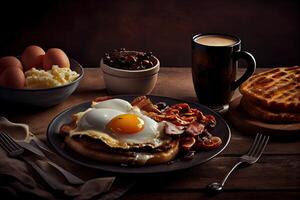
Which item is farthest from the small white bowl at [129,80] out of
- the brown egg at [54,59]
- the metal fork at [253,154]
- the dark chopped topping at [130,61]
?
the metal fork at [253,154]

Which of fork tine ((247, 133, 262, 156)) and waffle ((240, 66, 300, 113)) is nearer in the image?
fork tine ((247, 133, 262, 156))

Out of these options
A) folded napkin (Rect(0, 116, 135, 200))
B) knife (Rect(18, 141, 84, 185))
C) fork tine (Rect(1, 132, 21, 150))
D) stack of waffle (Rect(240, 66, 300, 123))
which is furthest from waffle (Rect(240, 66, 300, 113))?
fork tine (Rect(1, 132, 21, 150))

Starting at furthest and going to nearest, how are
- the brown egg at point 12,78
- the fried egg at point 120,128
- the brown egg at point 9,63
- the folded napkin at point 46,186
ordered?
the brown egg at point 9,63 → the brown egg at point 12,78 → the fried egg at point 120,128 → the folded napkin at point 46,186

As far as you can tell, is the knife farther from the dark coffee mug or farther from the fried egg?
the dark coffee mug

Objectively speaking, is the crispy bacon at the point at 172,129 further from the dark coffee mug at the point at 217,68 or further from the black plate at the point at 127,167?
the dark coffee mug at the point at 217,68

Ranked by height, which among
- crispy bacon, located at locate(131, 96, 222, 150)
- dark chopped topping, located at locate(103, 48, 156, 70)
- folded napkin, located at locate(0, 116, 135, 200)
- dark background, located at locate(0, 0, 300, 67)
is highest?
dark chopped topping, located at locate(103, 48, 156, 70)
